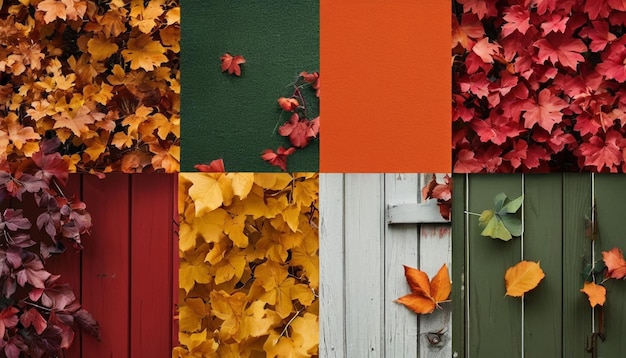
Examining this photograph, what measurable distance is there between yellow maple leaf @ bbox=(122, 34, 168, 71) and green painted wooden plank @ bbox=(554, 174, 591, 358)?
1340 mm

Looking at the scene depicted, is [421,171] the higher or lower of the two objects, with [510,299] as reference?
higher

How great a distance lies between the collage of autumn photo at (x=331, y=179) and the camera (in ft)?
5.10

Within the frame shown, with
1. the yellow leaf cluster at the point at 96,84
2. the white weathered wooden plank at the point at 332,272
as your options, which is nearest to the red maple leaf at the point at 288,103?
the white weathered wooden plank at the point at 332,272

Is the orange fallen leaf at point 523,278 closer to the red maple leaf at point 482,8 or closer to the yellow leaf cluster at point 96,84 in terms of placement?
the red maple leaf at point 482,8

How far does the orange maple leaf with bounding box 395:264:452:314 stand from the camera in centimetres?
158

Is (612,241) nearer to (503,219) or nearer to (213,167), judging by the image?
(503,219)

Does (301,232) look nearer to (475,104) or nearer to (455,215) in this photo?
(455,215)

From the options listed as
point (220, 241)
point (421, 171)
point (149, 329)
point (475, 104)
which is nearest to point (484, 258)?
point (421, 171)

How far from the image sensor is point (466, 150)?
1570 millimetres

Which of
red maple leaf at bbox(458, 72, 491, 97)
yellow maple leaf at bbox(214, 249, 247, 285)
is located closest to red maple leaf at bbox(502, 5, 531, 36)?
red maple leaf at bbox(458, 72, 491, 97)

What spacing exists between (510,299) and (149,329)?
1.17 meters

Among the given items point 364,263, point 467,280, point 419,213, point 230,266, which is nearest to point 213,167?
point 230,266

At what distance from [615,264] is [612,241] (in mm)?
81

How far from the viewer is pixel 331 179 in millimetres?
1592
